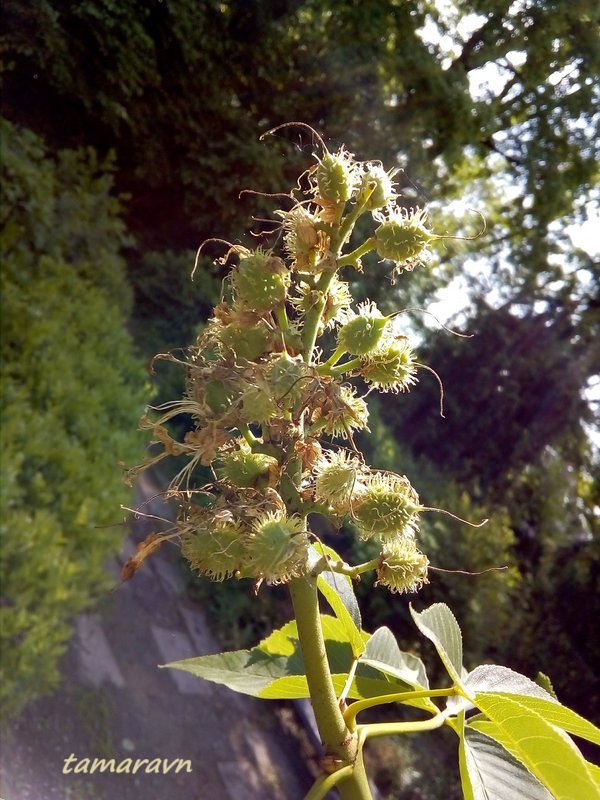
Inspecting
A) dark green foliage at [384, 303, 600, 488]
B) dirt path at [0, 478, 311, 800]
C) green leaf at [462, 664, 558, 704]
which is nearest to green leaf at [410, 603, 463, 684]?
green leaf at [462, 664, 558, 704]

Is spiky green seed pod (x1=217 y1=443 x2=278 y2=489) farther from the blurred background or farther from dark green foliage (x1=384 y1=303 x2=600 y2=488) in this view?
dark green foliage (x1=384 y1=303 x2=600 y2=488)

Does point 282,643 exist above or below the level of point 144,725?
above

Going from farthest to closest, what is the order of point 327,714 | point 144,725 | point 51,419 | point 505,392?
point 505,392 < point 144,725 < point 51,419 < point 327,714

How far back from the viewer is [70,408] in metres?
3.08

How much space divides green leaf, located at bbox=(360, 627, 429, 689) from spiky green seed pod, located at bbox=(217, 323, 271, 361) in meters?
0.32

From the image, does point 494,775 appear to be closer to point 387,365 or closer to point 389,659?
point 389,659

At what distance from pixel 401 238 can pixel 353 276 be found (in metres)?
4.71

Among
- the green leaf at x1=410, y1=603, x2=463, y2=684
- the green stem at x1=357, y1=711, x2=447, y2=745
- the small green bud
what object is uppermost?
the small green bud

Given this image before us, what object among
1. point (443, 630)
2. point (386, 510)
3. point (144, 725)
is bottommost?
point (144, 725)

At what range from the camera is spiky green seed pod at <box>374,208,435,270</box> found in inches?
26.9

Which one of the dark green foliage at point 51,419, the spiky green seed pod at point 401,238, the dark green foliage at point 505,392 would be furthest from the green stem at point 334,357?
the dark green foliage at point 505,392

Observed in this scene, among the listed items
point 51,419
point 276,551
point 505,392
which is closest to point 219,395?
point 276,551

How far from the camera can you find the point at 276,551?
0.54 metres

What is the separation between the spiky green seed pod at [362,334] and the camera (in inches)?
25.5
